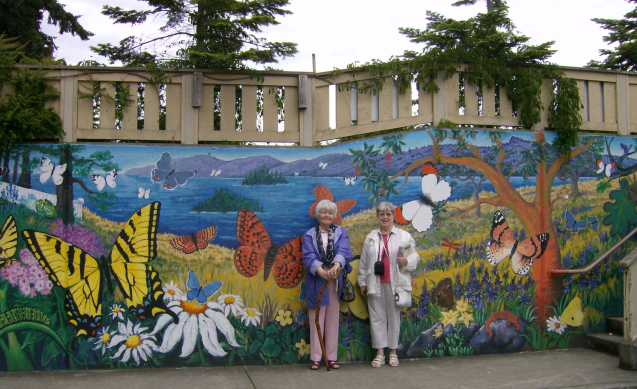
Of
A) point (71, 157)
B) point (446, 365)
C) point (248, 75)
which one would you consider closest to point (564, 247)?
point (446, 365)

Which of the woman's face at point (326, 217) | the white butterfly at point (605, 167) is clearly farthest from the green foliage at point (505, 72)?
the woman's face at point (326, 217)

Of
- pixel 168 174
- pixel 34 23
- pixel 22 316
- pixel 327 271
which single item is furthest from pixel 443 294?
pixel 34 23

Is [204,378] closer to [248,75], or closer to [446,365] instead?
[446,365]

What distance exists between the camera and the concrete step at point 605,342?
5680 millimetres

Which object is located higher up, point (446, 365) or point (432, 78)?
point (432, 78)

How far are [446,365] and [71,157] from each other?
4.93 meters

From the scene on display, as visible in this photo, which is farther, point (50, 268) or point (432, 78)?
point (432, 78)

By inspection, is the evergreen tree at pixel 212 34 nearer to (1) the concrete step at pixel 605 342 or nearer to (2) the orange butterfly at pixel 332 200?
(2) the orange butterfly at pixel 332 200

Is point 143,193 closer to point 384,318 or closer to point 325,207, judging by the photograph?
point 325,207

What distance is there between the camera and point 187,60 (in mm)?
5840

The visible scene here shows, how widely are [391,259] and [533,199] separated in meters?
2.22

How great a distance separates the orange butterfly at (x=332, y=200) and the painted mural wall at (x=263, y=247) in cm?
2

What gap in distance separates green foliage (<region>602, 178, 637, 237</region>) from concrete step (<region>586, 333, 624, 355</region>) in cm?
139

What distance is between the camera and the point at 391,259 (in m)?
5.36
